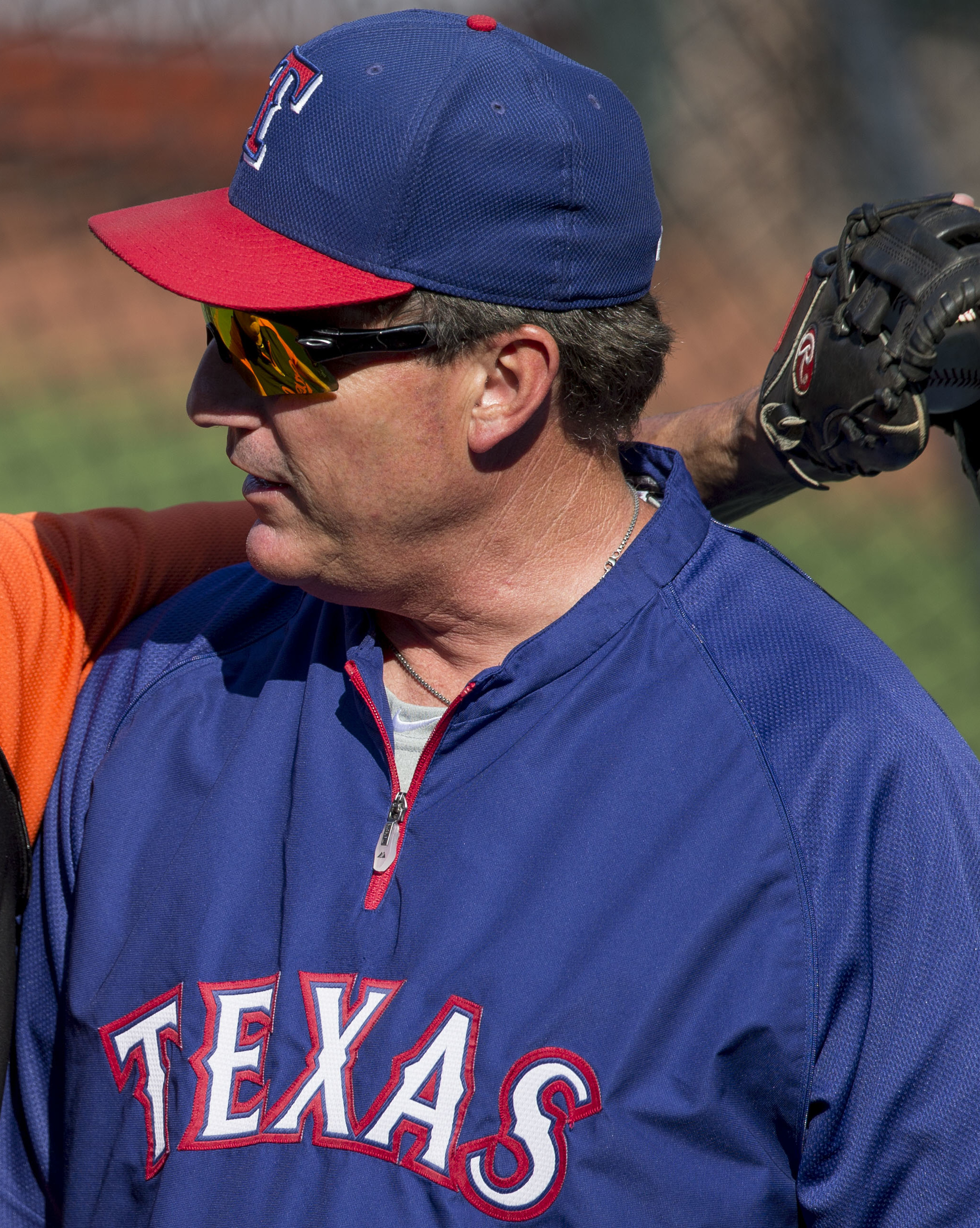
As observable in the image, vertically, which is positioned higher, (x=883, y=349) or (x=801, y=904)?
(x=883, y=349)

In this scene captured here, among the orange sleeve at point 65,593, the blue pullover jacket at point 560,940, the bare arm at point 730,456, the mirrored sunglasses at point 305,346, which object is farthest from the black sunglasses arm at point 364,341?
the bare arm at point 730,456

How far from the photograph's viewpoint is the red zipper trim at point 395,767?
127cm

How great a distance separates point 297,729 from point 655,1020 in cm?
53

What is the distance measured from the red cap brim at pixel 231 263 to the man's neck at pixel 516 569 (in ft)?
0.97

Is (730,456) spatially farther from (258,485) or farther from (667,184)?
(667,184)

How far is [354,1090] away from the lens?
3.98 feet

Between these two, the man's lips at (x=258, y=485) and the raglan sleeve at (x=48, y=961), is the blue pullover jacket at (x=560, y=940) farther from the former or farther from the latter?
the man's lips at (x=258, y=485)

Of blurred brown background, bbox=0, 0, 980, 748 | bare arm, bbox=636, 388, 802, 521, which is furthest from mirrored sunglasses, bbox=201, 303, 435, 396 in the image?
blurred brown background, bbox=0, 0, 980, 748

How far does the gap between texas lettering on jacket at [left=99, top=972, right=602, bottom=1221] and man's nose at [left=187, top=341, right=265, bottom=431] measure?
0.63 metres

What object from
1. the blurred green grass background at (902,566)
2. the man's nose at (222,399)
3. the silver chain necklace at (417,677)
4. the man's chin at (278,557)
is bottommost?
the blurred green grass background at (902,566)

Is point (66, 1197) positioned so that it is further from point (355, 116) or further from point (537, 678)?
point (355, 116)

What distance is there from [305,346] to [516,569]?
14.1 inches

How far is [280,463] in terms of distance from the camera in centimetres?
137

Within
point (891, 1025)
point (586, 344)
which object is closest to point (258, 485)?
point (586, 344)
